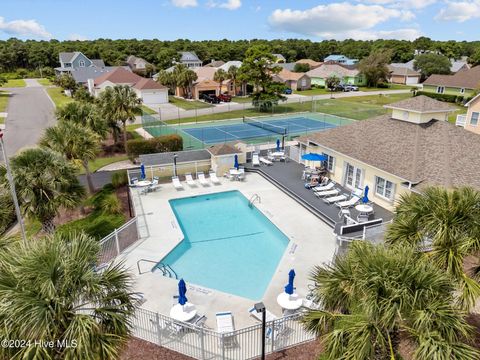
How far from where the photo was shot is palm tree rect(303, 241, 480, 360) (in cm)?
636

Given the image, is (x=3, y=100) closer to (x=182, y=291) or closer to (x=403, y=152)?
(x=182, y=291)

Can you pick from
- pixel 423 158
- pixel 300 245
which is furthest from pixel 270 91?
A: pixel 300 245

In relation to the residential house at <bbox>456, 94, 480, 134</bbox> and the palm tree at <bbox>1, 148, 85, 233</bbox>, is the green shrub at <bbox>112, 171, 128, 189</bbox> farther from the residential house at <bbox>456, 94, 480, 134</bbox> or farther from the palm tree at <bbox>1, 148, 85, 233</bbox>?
the residential house at <bbox>456, 94, 480, 134</bbox>

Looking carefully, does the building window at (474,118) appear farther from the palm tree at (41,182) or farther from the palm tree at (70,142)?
the palm tree at (41,182)

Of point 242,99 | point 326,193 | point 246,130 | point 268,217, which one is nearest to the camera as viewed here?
point 268,217

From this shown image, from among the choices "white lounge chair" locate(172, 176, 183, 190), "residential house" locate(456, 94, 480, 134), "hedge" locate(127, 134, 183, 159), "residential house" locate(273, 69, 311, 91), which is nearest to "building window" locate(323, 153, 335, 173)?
"white lounge chair" locate(172, 176, 183, 190)

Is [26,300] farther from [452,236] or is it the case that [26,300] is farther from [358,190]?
[358,190]

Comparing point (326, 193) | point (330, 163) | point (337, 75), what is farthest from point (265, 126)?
point (337, 75)

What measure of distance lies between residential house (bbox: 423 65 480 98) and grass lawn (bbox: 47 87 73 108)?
2719 inches

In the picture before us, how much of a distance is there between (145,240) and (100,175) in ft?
39.0

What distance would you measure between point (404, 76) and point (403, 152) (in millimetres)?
84946

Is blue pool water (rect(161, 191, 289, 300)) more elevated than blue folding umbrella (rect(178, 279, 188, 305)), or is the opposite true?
blue folding umbrella (rect(178, 279, 188, 305))

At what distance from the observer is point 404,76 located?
9288 centimetres

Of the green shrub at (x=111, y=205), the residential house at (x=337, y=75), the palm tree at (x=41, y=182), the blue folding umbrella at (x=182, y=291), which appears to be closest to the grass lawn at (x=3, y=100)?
the green shrub at (x=111, y=205)
